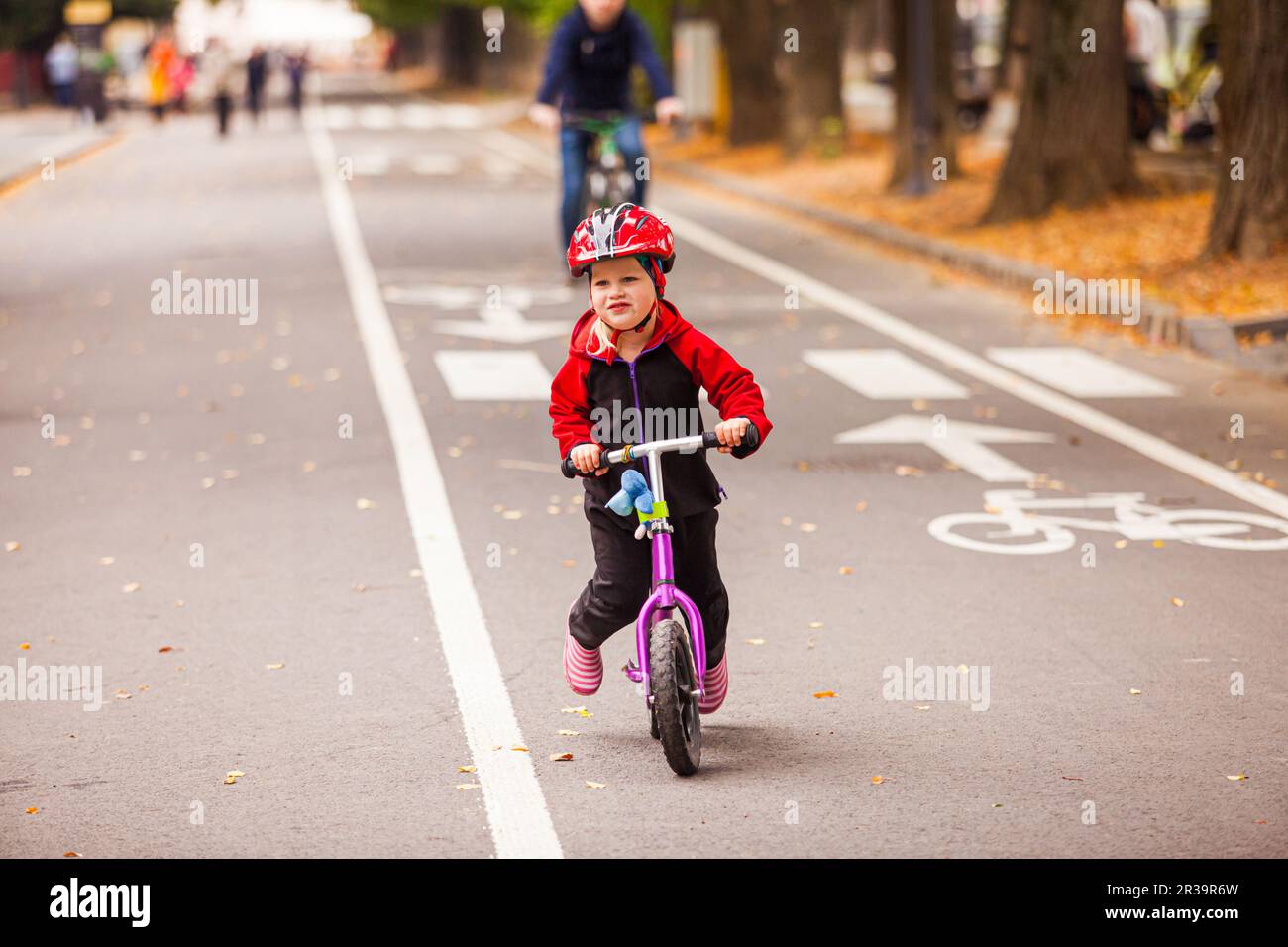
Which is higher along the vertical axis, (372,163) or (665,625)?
(665,625)

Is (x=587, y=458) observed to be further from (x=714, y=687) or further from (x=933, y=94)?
(x=933, y=94)

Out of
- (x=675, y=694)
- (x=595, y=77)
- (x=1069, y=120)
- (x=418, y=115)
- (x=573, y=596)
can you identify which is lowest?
(x=418, y=115)

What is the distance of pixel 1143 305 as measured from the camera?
14.7 meters

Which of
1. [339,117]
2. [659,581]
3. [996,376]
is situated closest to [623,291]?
[659,581]

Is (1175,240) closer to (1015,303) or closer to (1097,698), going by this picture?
(1015,303)

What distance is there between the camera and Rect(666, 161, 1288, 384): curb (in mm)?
13031

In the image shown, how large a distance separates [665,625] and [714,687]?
420 mm

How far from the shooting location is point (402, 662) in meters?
6.78

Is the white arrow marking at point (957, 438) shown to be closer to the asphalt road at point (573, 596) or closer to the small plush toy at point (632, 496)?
the asphalt road at point (573, 596)

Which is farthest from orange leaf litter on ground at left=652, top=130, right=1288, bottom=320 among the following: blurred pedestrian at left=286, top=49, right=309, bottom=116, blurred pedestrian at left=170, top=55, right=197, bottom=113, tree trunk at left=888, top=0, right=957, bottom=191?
blurred pedestrian at left=286, top=49, right=309, bottom=116

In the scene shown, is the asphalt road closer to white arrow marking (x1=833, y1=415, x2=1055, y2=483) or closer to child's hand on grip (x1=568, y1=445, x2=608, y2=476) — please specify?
white arrow marking (x1=833, y1=415, x2=1055, y2=483)

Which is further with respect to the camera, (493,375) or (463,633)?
(493,375)

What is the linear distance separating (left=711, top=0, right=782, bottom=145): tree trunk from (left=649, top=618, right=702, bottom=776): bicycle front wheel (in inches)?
1099

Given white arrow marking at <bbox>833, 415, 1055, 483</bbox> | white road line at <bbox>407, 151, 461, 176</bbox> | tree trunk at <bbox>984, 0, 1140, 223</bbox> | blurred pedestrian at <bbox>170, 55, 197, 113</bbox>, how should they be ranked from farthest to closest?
blurred pedestrian at <bbox>170, 55, 197, 113</bbox>, white road line at <bbox>407, 151, 461, 176</bbox>, tree trunk at <bbox>984, 0, 1140, 223</bbox>, white arrow marking at <bbox>833, 415, 1055, 483</bbox>
